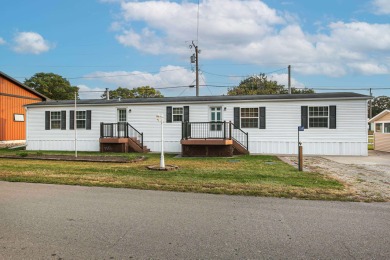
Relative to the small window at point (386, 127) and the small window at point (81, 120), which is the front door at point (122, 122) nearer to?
the small window at point (81, 120)

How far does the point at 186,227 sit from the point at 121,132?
14.8m

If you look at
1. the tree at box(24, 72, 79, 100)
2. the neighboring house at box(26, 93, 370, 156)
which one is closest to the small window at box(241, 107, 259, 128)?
the neighboring house at box(26, 93, 370, 156)

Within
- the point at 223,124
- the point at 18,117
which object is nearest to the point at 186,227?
the point at 223,124

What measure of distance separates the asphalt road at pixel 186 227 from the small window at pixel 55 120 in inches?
552

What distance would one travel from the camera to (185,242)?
3.67 meters

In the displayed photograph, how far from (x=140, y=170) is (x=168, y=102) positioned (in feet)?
27.8

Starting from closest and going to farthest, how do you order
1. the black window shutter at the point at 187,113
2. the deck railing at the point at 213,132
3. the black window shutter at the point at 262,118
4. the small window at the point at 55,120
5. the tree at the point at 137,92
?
the deck railing at the point at 213,132 → the black window shutter at the point at 262,118 → the black window shutter at the point at 187,113 → the small window at the point at 55,120 → the tree at the point at 137,92

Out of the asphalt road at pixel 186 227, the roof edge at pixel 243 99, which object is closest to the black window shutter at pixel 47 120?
the roof edge at pixel 243 99

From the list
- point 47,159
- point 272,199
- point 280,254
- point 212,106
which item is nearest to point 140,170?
point 272,199

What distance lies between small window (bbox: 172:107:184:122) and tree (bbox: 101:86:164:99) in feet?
105

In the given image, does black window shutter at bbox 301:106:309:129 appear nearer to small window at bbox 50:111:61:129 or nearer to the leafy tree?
small window at bbox 50:111:61:129

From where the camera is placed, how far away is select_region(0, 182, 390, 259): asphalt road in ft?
11.1

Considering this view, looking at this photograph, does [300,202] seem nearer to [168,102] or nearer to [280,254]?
[280,254]

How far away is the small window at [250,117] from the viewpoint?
16.9m
